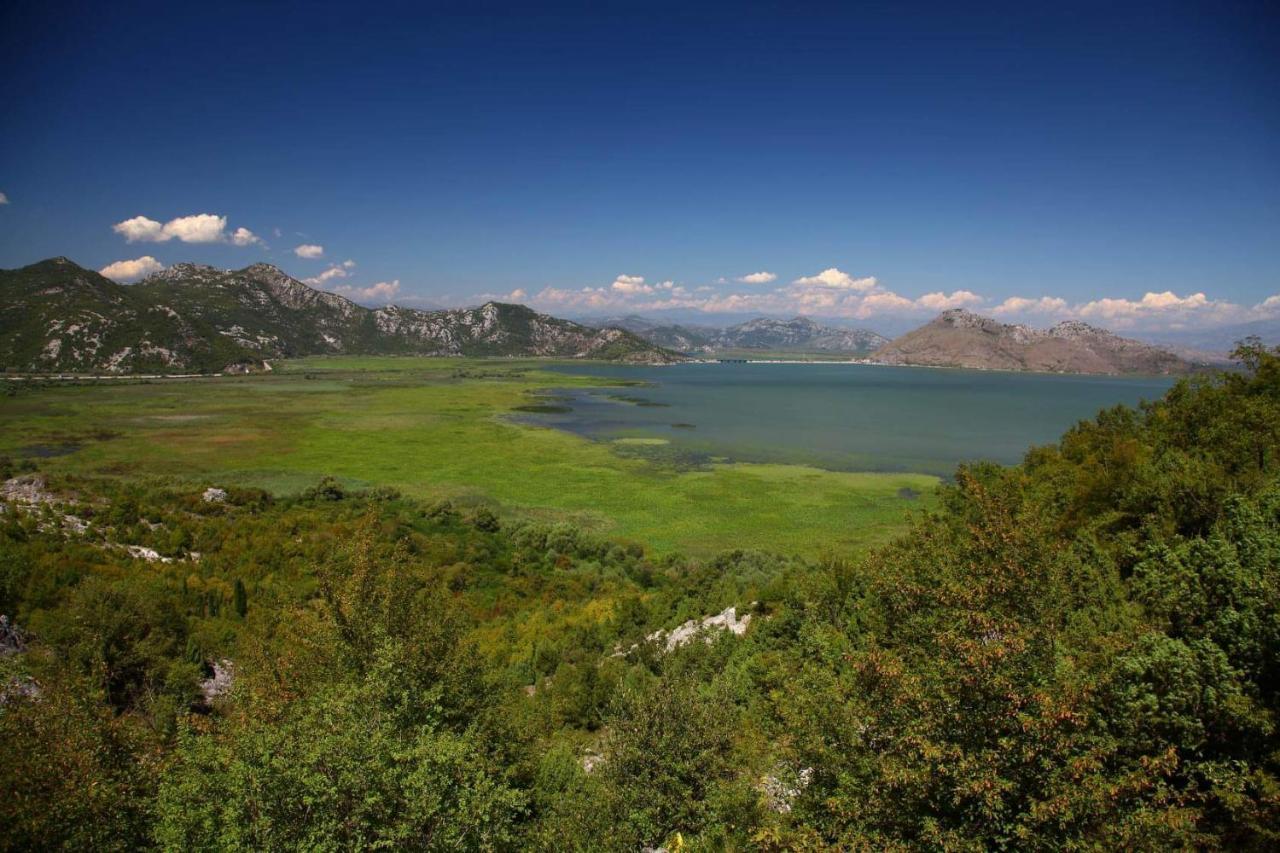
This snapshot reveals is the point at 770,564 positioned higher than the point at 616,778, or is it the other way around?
A: the point at 616,778

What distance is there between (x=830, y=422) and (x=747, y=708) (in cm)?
9686

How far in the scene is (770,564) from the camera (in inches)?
1661

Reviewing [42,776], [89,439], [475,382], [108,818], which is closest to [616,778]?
[108,818]

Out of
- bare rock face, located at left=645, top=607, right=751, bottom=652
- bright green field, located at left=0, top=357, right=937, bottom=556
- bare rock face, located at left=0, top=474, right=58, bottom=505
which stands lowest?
bare rock face, located at left=645, top=607, right=751, bottom=652

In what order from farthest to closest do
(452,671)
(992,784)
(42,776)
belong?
→ 1. (452,671)
2. (42,776)
3. (992,784)

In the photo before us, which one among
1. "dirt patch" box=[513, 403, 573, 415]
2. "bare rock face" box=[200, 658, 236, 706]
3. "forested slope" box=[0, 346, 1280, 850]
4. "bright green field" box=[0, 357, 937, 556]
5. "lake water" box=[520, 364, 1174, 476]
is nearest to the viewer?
"forested slope" box=[0, 346, 1280, 850]

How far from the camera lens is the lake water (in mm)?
81812

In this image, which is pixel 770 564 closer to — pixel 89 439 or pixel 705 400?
pixel 89 439

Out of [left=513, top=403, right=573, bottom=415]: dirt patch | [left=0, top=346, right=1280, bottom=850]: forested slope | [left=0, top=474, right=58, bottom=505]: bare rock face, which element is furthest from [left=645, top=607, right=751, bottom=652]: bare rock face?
[left=513, top=403, right=573, bottom=415]: dirt patch

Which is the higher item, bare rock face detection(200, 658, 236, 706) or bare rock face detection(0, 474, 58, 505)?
bare rock face detection(0, 474, 58, 505)

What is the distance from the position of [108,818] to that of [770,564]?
36747mm

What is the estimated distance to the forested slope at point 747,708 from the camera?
10258 mm

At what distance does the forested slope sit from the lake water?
170ft

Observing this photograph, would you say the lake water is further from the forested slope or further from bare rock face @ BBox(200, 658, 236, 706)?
bare rock face @ BBox(200, 658, 236, 706)
